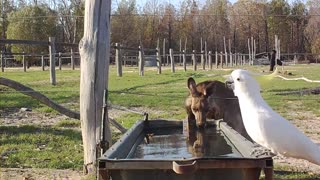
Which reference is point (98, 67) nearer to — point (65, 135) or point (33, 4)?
point (65, 135)

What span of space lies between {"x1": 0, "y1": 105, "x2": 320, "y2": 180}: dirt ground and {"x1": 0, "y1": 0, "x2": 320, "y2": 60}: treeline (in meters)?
43.5

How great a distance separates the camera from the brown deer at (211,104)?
17.5 ft

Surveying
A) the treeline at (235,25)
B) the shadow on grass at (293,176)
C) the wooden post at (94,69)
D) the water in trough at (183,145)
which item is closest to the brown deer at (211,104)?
the water in trough at (183,145)

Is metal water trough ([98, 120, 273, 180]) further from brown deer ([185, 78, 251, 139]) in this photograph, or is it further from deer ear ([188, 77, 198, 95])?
deer ear ([188, 77, 198, 95])

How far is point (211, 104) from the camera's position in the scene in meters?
5.73

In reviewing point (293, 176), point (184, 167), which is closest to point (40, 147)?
point (293, 176)

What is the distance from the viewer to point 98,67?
16.3ft

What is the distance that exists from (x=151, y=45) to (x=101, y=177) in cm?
5846

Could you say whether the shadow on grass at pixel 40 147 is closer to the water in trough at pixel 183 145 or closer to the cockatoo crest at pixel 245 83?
the water in trough at pixel 183 145

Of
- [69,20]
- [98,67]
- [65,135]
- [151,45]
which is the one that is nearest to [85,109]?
[98,67]

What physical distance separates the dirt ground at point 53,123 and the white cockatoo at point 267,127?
1.96 m

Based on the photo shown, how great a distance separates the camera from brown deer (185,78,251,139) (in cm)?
535

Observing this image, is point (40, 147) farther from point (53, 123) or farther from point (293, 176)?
point (293, 176)

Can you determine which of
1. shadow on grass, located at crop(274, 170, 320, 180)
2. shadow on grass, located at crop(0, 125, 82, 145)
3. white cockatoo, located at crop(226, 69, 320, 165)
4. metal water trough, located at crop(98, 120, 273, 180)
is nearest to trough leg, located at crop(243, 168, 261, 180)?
metal water trough, located at crop(98, 120, 273, 180)
